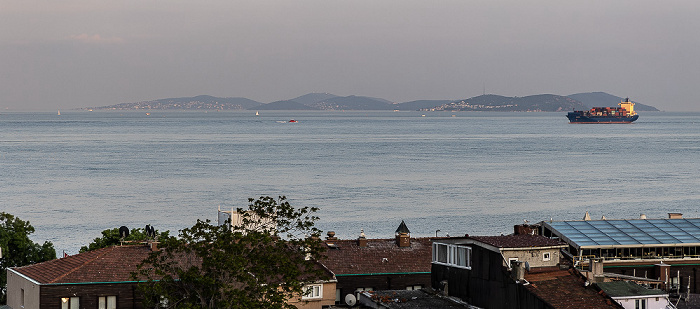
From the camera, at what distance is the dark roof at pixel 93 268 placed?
3688cm

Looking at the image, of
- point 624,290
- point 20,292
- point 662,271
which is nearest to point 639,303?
point 624,290

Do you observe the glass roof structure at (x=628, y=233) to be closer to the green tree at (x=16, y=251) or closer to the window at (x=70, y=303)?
the window at (x=70, y=303)

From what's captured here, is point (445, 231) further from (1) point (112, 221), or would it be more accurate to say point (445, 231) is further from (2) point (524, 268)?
(2) point (524, 268)

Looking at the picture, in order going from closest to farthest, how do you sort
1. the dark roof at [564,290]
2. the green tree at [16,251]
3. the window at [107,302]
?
the dark roof at [564,290]
the window at [107,302]
the green tree at [16,251]

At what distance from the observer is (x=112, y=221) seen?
92.2m

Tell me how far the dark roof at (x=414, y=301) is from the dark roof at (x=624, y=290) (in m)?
4.23

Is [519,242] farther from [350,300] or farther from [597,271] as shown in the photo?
[350,300]

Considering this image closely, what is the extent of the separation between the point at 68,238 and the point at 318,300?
4814 centimetres

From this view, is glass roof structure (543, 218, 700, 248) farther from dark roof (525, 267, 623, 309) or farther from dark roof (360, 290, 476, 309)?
dark roof (525, 267, 623, 309)

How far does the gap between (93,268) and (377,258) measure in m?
11.6

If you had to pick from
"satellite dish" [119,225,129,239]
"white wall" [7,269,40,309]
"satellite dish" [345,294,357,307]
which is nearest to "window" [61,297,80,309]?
"white wall" [7,269,40,309]

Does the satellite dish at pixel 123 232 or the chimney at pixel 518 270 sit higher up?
the chimney at pixel 518 270

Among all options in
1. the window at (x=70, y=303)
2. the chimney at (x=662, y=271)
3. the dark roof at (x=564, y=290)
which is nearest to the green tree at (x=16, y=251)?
the window at (x=70, y=303)

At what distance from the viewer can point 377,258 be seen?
4197 cm
